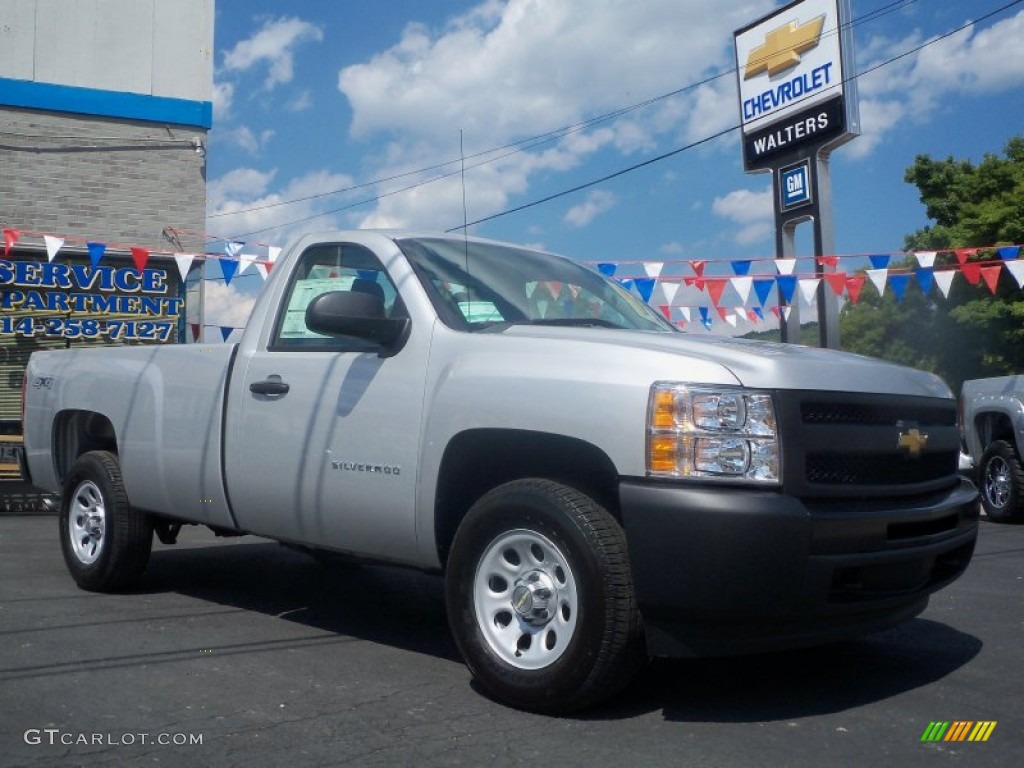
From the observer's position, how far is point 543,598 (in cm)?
412

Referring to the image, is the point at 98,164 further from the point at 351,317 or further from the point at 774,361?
the point at 774,361

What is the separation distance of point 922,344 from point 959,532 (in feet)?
108

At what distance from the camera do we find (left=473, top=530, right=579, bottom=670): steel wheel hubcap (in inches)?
159

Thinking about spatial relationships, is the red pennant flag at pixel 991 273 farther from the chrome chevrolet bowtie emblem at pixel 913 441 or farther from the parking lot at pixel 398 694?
the chrome chevrolet bowtie emblem at pixel 913 441

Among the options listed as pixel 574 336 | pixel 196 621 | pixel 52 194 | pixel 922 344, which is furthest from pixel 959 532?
pixel 922 344

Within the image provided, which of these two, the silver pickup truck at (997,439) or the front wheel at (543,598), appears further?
the silver pickup truck at (997,439)

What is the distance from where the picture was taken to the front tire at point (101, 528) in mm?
6340

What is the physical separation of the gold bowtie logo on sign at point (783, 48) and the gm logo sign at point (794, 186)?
169cm

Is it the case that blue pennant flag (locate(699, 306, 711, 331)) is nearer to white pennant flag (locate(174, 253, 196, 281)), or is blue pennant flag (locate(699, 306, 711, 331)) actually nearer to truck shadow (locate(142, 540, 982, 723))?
white pennant flag (locate(174, 253, 196, 281))

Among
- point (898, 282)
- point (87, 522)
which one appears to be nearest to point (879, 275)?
point (898, 282)

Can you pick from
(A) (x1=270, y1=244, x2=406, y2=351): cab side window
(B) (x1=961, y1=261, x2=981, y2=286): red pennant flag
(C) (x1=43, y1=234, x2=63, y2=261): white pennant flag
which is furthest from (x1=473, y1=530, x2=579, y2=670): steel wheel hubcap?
(C) (x1=43, y1=234, x2=63, y2=261): white pennant flag

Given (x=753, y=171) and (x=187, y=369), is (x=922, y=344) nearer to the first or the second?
(x=753, y=171)

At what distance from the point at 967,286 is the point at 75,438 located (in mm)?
28426

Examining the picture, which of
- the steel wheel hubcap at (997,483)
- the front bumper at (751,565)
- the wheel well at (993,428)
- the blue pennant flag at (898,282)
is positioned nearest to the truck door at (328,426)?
the front bumper at (751,565)
